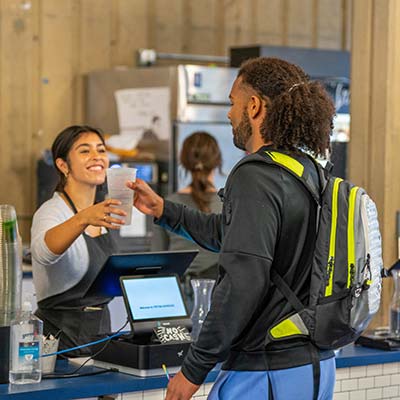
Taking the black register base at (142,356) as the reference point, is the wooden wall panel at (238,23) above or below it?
above

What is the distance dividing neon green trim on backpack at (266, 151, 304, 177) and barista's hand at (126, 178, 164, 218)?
0.71 metres

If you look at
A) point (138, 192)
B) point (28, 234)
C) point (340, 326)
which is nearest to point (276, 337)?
point (340, 326)

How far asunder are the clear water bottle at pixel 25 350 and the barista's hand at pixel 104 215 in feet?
1.30

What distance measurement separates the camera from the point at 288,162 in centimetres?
252

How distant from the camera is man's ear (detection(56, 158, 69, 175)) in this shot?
393cm

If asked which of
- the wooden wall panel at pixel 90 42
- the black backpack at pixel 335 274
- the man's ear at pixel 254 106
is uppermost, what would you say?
the wooden wall panel at pixel 90 42

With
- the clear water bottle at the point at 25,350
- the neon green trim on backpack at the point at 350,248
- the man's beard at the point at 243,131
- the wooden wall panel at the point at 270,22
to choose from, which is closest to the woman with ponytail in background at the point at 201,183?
the clear water bottle at the point at 25,350

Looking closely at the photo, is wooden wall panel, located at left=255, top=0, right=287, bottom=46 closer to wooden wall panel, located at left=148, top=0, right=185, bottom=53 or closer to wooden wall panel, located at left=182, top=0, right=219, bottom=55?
wooden wall panel, located at left=182, top=0, right=219, bottom=55

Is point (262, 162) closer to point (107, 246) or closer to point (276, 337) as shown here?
point (276, 337)

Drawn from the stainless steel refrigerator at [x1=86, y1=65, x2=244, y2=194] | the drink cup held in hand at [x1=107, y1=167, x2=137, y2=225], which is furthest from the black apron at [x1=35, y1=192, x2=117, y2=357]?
the stainless steel refrigerator at [x1=86, y1=65, x2=244, y2=194]

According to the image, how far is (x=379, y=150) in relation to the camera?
4180 millimetres

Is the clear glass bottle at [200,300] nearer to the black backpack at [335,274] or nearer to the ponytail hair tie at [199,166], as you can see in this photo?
the black backpack at [335,274]

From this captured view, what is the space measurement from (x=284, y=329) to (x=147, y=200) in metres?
0.86

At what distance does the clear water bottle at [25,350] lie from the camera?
2.87m
